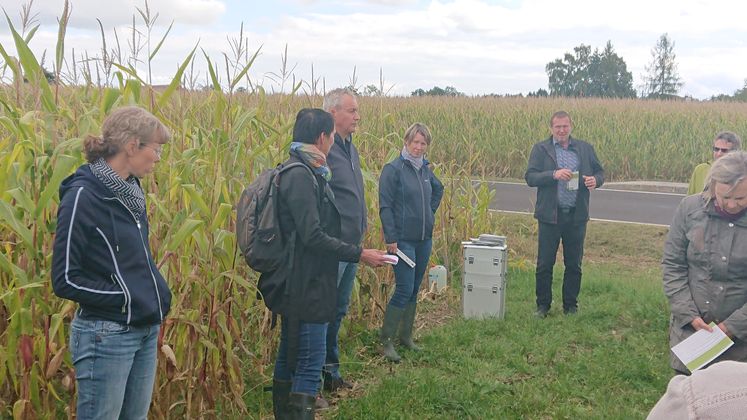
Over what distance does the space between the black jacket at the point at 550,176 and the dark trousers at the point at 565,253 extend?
0.08 metres

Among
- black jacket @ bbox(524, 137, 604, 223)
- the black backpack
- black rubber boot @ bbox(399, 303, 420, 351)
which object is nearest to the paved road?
black jacket @ bbox(524, 137, 604, 223)

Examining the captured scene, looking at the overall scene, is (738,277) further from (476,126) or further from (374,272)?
(476,126)

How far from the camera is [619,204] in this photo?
12.5 metres

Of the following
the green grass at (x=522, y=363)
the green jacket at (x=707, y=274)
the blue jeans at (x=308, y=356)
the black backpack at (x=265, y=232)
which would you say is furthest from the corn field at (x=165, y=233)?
the green jacket at (x=707, y=274)

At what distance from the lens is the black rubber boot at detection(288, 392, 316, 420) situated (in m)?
3.64

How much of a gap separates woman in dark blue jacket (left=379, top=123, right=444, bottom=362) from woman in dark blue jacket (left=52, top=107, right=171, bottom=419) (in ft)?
8.43

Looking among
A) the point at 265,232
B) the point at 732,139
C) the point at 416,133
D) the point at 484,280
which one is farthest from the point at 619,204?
the point at 265,232

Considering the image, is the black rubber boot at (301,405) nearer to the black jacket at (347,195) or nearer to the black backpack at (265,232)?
the black backpack at (265,232)

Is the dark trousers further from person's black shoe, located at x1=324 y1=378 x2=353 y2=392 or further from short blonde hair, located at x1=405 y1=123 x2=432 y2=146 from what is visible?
person's black shoe, located at x1=324 y1=378 x2=353 y2=392

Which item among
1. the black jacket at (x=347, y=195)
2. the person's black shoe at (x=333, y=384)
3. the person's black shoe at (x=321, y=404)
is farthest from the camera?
the person's black shoe at (x=333, y=384)

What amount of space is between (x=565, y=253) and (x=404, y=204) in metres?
1.92

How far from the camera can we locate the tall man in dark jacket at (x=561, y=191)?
6.02 metres

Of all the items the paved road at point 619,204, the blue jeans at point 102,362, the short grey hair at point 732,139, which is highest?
the short grey hair at point 732,139

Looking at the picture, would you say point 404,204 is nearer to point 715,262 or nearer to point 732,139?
point 715,262
